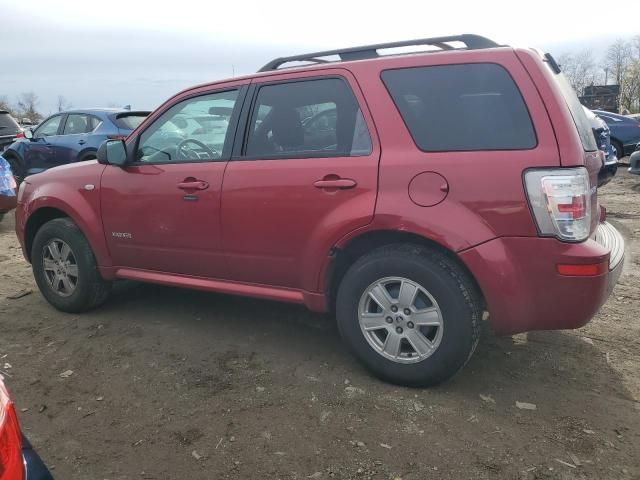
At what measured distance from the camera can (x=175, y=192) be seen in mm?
3812

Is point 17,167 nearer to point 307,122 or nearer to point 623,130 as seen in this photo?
point 307,122

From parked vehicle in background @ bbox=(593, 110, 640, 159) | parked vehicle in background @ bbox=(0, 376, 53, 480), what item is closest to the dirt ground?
parked vehicle in background @ bbox=(0, 376, 53, 480)

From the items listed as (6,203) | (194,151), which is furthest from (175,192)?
(6,203)

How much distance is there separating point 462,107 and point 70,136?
8.66 m

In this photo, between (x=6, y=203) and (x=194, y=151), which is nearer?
(x=194, y=151)

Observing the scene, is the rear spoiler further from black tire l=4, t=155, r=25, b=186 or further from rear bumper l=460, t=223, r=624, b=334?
rear bumper l=460, t=223, r=624, b=334

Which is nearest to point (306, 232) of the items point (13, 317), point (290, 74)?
point (290, 74)

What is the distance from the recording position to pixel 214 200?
12.0 feet

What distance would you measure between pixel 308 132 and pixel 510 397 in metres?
1.93

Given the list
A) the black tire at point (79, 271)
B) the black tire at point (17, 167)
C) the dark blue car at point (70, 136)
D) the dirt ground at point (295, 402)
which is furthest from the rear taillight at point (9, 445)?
the black tire at point (17, 167)

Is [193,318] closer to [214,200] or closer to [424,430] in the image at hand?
[214,200]

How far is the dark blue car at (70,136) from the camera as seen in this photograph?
9.43 meters

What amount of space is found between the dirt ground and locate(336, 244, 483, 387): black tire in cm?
14

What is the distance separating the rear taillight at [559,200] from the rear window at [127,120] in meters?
8.08
